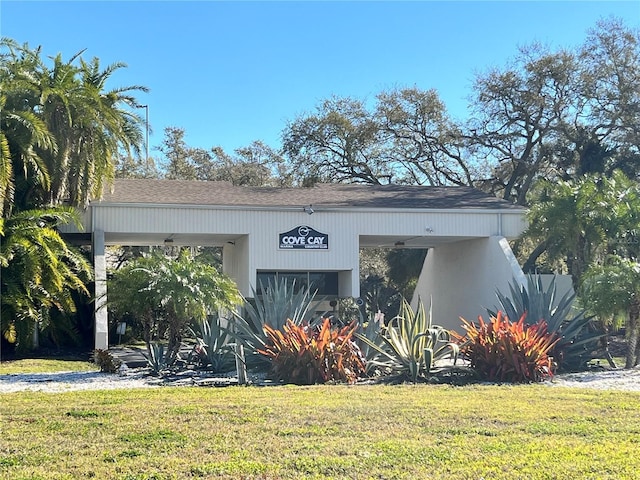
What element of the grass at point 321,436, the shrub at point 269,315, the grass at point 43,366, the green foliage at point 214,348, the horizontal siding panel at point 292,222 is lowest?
the grass at point 43,366

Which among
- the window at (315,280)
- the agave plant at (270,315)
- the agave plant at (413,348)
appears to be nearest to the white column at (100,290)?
the agave plant at (270,315)

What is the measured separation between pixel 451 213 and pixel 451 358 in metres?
10.6

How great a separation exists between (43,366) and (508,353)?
9.93 m

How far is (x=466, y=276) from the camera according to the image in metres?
25.1

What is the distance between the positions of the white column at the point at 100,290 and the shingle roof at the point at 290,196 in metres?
1.32

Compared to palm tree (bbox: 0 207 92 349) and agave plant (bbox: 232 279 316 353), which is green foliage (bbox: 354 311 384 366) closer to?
agave plant (bbox: 232 279 316 353)

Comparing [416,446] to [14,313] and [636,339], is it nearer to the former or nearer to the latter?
[636,339]

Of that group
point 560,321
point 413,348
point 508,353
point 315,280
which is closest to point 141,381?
point 413,348

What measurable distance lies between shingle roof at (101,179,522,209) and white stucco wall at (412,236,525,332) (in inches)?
65.7

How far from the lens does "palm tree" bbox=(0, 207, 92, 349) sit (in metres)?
16.6

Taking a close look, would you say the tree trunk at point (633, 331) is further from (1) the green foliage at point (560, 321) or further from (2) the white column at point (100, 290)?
(2) the white column at point (100, 290)

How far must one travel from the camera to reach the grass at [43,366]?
47.5 ft

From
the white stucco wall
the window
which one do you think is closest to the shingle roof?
the white stucco wall

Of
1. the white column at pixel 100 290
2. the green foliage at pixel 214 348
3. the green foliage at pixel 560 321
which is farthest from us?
the white column at pixel 100 290
